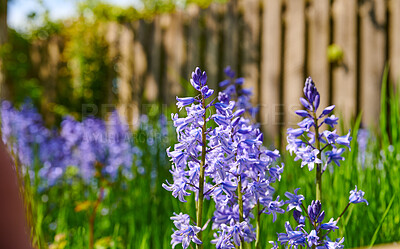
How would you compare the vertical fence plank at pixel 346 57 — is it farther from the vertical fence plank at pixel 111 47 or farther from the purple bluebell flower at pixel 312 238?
the vertical fence plank at pixel 111 47

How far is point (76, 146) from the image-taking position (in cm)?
402

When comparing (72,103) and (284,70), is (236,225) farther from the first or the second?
(72,103)

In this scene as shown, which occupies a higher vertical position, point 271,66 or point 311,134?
point 271,66

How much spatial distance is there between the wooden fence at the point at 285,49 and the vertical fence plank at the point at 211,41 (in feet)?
0.05

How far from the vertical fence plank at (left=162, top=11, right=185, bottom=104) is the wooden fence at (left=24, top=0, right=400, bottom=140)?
16mm

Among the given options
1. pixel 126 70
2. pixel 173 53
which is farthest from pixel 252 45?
pixel 126 70

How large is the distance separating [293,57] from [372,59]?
36.4 inches

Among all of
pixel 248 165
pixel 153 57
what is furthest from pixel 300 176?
pixel 153 57

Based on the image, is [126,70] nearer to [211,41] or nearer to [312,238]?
[211,41]

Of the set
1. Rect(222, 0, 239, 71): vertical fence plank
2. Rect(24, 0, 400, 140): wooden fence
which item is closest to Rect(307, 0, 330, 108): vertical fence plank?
Rect(24, 0, 400, 140): wooden fence

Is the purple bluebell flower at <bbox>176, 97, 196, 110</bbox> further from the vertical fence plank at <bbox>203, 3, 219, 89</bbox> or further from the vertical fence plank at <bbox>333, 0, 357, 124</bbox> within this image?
the vertical fence plank at <bbox>203, 3, 219, 89</bbox>

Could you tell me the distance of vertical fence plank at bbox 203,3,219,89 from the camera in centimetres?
574

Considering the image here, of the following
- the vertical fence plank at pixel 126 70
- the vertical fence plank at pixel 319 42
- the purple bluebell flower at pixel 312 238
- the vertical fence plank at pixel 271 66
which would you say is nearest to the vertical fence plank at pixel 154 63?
the vertical fence plank at pixel 126 70

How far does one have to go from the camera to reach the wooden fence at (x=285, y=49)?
450 centimetres
